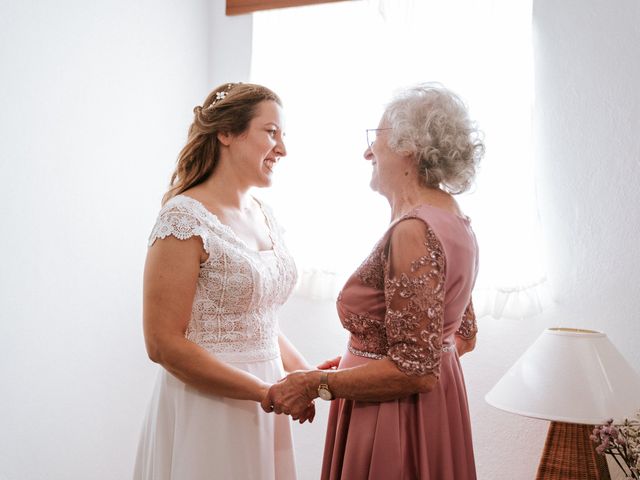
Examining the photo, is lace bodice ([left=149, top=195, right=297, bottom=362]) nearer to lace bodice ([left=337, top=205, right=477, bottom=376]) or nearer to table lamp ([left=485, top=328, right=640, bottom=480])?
lace bodice ([left=337, top=205, right=477, bottom=376])

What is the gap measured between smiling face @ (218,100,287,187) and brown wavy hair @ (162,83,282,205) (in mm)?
18

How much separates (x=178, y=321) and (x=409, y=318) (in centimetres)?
59

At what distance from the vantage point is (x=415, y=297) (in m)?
1.36

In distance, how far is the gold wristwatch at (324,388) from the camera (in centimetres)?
153

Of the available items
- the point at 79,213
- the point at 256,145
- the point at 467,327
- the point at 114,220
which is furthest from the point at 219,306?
the point at 114,220

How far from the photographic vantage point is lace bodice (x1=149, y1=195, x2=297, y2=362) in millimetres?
1676

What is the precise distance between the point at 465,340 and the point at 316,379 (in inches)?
21.2

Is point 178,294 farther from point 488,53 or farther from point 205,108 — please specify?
point 488,53

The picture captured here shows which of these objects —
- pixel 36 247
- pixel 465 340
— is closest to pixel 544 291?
pixel 465 340

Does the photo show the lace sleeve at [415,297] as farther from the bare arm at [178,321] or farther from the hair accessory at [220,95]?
the hair accessory at [220,95]

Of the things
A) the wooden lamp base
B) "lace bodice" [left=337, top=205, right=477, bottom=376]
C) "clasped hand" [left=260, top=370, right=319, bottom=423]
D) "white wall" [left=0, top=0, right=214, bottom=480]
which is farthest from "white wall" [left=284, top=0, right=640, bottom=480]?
"white wall" [left=0, top=0, right=214, bottom=480]

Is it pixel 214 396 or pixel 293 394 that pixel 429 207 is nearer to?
pixel 293 394

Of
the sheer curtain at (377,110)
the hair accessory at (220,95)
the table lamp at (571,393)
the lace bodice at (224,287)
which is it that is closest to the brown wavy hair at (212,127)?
the hair accessory at (220,95)

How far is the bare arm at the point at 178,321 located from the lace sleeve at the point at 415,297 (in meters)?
0.44
